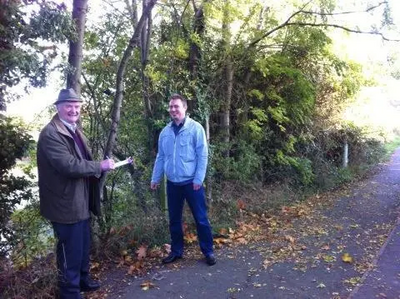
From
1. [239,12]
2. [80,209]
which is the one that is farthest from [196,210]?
[239,12]

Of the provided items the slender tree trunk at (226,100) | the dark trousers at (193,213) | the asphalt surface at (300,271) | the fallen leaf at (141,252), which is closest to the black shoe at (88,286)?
the asphalt surface at (300,271)

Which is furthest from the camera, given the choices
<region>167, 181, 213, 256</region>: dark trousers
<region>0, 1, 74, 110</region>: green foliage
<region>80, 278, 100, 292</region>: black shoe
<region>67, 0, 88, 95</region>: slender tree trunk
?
<region>167, 181, 213, 256</region>: dark trousers

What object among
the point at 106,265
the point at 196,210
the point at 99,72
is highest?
the point at 99,72

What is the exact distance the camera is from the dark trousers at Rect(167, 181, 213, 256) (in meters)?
5.15

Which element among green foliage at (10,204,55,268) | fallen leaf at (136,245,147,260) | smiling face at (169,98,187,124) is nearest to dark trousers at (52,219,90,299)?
green foliage at (10,204,55,268)

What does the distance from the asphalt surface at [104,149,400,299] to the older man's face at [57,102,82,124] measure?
81.6 inches

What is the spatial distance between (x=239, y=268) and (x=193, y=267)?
61 cm

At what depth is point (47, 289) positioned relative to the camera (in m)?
4.16

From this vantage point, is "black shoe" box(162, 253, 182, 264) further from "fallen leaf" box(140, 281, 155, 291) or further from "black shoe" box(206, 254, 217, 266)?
"fallen leaf" box(140, 281, 155, 291)

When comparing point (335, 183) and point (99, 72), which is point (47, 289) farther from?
point (335, 183)

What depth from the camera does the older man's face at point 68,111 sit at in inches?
159

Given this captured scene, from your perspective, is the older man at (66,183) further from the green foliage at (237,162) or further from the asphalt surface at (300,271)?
the green foliage at (237,162)

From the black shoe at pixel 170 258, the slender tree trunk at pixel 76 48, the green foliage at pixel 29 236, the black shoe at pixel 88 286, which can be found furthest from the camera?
the black shoe at pixel 170 258

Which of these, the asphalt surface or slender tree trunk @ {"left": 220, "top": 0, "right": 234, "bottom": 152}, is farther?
slender tree trunk @ {"left": 220, "top": 0, "right": 234, "bottom": 152}
